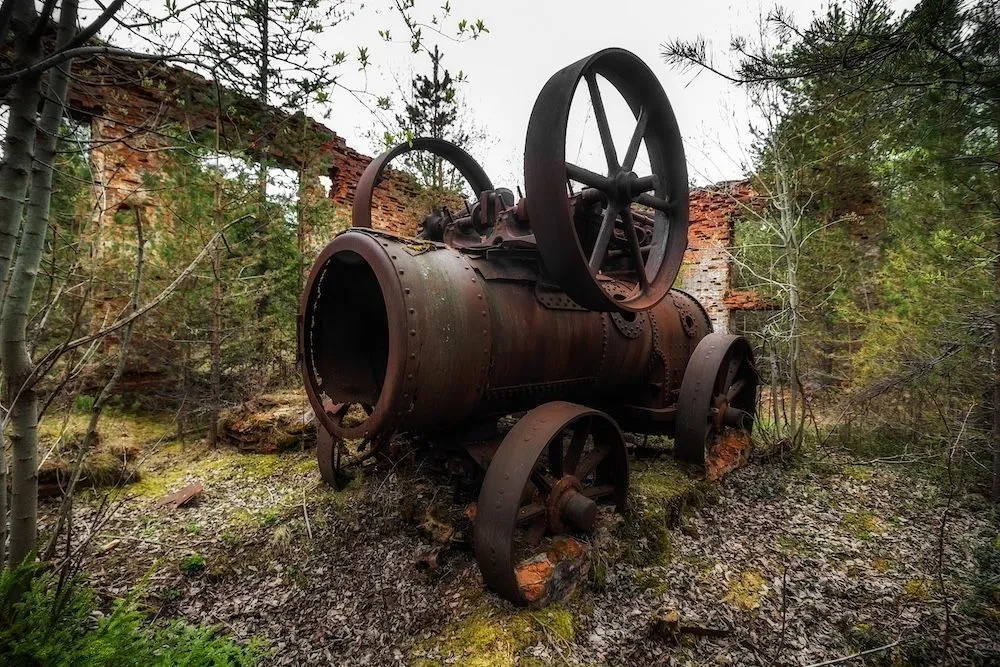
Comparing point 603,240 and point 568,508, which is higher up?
point 603,240

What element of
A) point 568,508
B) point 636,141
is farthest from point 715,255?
point 568,508

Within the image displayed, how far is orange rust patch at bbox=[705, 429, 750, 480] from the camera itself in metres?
4.62

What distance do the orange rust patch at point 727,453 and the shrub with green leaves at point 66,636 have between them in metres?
4.07

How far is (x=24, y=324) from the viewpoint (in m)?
2.04

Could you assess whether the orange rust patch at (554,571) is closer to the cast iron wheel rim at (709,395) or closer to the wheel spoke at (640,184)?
the cast iron wheel rim at (709,395)

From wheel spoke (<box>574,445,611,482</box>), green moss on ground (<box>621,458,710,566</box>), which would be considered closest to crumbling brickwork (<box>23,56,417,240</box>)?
wheel spoke (<box>574,445,611,482</box>)

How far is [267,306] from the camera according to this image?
670 cm

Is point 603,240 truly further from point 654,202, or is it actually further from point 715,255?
point 715,255

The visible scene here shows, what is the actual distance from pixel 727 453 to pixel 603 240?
3228mm

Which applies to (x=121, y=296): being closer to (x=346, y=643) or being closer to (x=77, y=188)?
(x=77, y=188)

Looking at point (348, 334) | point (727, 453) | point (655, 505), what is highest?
point (348, 334)

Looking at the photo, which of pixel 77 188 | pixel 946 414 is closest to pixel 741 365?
pixel 946 414

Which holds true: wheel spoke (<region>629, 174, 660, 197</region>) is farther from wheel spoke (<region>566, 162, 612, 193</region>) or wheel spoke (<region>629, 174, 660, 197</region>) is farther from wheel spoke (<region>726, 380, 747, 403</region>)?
wheel spoke (<region>726, 380, 747, 403</region>)

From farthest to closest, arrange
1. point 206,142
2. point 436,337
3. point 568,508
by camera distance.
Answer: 1. point 206,142
2. point 568,508
3. point 436,337
